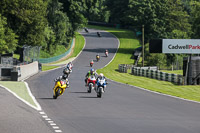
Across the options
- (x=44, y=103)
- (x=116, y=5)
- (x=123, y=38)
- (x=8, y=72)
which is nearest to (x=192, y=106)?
(x=44, y=103)

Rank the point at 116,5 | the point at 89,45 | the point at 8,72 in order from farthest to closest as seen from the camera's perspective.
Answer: the point at 116,5, the point at 89,45, the point at 8,72

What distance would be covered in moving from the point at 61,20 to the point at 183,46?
3625 centimetres

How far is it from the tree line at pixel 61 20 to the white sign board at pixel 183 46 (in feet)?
70.2

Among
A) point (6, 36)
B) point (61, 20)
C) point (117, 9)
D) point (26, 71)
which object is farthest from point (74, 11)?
point (117, 9)

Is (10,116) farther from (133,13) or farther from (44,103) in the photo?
(133,13)

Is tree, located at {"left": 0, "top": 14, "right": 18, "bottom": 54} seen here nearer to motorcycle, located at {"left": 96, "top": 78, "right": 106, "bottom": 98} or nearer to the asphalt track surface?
motorcycle, located at {"left": 96, "top": 78, "right": 106, "bottom": 98}

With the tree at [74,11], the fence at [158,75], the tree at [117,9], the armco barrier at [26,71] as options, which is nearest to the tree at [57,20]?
the tree at [74,11]

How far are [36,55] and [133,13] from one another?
1658 inches

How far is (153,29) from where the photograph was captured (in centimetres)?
8400

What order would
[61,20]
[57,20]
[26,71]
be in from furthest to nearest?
[61,20]
[57,20]
[26,71]

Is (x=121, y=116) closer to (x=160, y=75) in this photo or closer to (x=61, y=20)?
(x=160, y=75)

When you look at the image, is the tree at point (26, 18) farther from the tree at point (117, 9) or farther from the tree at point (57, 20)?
the tree at point (117, 9)

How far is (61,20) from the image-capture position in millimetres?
75250

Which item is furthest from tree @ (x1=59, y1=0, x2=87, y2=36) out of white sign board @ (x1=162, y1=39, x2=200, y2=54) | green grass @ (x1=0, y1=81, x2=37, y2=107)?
green grass @ (x1=0, y1=81, x2=37, y2=107)
